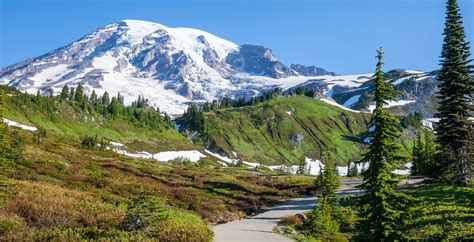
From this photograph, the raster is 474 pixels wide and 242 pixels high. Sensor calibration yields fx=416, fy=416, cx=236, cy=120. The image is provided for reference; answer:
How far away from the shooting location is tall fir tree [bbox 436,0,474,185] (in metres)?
42.9

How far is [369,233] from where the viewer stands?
23.8m

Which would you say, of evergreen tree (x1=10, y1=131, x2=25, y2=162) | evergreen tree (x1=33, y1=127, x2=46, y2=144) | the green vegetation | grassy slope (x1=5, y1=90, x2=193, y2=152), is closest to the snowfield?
grassy slope (x1=5, y1=90, x2=193, y2=152)

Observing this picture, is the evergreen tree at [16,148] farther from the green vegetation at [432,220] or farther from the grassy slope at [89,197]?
the green vegetation at [432,220]

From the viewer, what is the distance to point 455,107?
44.6m

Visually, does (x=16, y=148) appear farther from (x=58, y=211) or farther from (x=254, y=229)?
(x=254, y=229)

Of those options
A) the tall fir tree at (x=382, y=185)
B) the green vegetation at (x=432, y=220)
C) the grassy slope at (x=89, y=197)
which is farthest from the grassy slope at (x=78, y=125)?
the tall fir tree at (x=382, y=185)

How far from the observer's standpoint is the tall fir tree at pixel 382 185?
23.4 metres

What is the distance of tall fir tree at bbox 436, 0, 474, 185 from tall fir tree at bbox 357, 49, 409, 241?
73.8 ft

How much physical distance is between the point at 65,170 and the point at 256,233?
26370 millimetres

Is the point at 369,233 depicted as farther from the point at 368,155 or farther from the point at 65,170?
the point at 65,170

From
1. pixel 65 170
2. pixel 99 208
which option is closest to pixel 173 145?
pixel 65 170

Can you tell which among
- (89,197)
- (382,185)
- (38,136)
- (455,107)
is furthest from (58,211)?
(38,136)

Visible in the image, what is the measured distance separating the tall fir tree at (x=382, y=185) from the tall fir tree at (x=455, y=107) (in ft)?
73.8

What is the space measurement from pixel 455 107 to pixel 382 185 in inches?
1043
